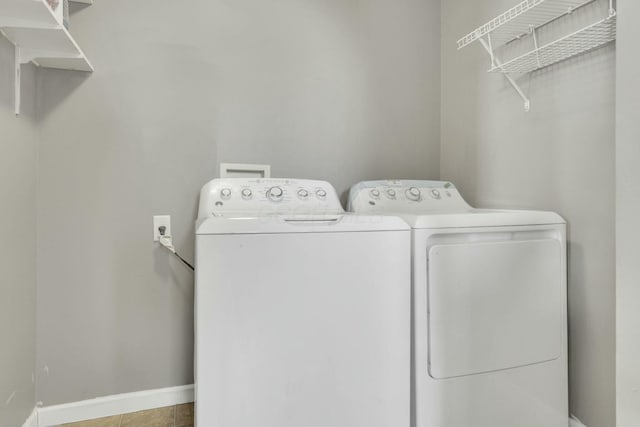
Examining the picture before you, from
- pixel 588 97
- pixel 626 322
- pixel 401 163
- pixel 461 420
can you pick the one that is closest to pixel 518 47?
pixel 588 97

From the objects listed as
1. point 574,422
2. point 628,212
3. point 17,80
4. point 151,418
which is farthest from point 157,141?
point 574,422

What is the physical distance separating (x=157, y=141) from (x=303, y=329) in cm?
107

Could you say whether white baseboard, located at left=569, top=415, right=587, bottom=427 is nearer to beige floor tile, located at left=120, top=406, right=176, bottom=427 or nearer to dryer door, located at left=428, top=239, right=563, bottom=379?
dryer door, located at left=428, top=239, right=563, bottom=379

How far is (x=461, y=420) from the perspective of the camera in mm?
1123

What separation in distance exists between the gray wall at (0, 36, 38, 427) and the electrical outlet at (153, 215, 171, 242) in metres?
0.43

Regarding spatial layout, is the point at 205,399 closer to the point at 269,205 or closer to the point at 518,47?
the point at 269,205

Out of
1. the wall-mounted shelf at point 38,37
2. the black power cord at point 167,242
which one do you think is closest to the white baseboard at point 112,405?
the black power cord at point 167,242

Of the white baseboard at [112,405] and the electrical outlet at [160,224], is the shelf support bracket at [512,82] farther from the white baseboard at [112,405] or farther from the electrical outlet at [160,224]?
the white baseboard at [112,405]

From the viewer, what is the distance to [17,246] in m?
1.21

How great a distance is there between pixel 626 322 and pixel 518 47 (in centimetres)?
114

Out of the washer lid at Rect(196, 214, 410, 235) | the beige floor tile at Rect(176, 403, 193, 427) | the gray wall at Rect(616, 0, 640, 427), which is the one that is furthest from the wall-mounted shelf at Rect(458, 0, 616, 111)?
the beige floor tile at Rect(176, 403, 193, 427)

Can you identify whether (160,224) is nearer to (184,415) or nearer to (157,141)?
(157,141)

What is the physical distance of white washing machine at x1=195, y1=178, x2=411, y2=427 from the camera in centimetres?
96

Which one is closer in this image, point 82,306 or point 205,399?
point 205,399
